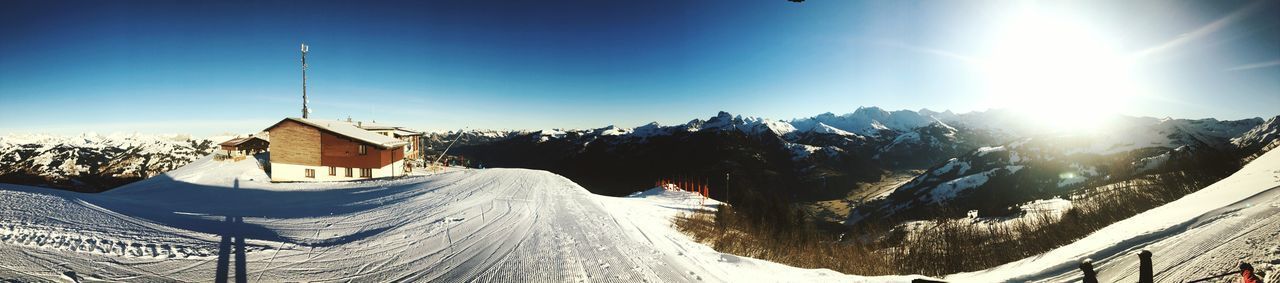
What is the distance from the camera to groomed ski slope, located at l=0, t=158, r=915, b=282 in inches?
202

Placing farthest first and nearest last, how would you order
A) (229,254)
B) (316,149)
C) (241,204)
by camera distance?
(316,149), (241,204), (229,254)

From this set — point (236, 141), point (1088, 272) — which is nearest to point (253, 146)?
point (236, 141)

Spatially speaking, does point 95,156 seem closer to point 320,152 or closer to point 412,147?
point 412,147

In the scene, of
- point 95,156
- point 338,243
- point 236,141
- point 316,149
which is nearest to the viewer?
point 338,243

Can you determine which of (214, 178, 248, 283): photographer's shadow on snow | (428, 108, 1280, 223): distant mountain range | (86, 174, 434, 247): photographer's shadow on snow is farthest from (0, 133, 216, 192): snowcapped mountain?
(428, 108, 1280, 223): distant mountain range

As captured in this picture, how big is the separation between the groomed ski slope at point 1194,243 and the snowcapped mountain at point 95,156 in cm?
9662

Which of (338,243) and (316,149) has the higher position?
(316,149)

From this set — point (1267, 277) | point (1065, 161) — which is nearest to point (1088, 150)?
point (1065, 161)

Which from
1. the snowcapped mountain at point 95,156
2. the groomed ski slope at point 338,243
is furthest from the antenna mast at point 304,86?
the snowcapped mountain at point 95,156

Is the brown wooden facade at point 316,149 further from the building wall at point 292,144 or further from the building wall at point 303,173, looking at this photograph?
the building wall at point 303,173

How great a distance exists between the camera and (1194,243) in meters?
4.14

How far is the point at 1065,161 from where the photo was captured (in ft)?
306

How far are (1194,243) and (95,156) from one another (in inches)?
6078

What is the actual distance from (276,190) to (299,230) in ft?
28.0
